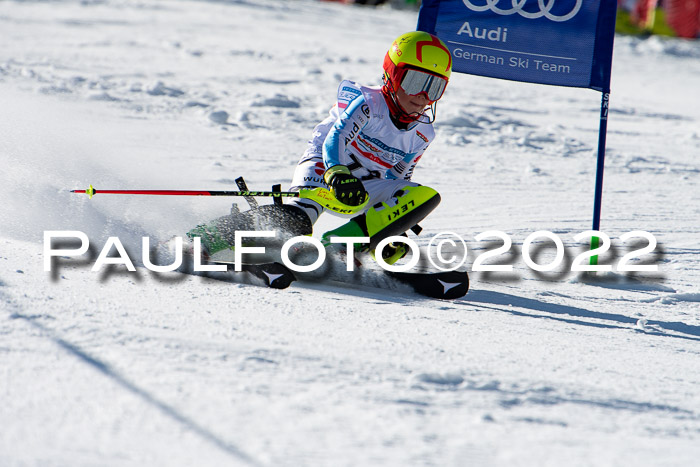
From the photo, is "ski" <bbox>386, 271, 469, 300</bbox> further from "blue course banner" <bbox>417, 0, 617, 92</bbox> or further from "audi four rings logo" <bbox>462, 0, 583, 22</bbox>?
"audi four rings logo" <bbox>462, 0, 583, 22</bbox>

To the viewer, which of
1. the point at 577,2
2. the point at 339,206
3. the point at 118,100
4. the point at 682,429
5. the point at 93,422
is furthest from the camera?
the point at 118,100

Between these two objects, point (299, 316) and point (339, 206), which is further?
point (339, 206)

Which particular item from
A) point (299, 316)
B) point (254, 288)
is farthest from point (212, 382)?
point (254, 288)

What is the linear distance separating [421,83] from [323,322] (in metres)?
1.52

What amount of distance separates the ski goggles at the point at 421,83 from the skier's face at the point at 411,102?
0.02m

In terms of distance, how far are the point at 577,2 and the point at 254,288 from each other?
8.63ft

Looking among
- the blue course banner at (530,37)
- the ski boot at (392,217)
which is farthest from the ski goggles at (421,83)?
the blue course banner at (530,37)

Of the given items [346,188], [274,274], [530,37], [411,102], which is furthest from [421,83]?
[274,274]

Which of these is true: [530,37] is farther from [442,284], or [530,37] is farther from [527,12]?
[442,284]

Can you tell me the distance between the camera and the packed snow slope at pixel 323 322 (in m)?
2.16

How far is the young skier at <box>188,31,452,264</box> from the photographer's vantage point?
4047mm

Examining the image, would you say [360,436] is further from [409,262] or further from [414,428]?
[409,262]

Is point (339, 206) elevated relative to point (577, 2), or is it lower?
lower

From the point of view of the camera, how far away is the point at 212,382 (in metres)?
2.42
